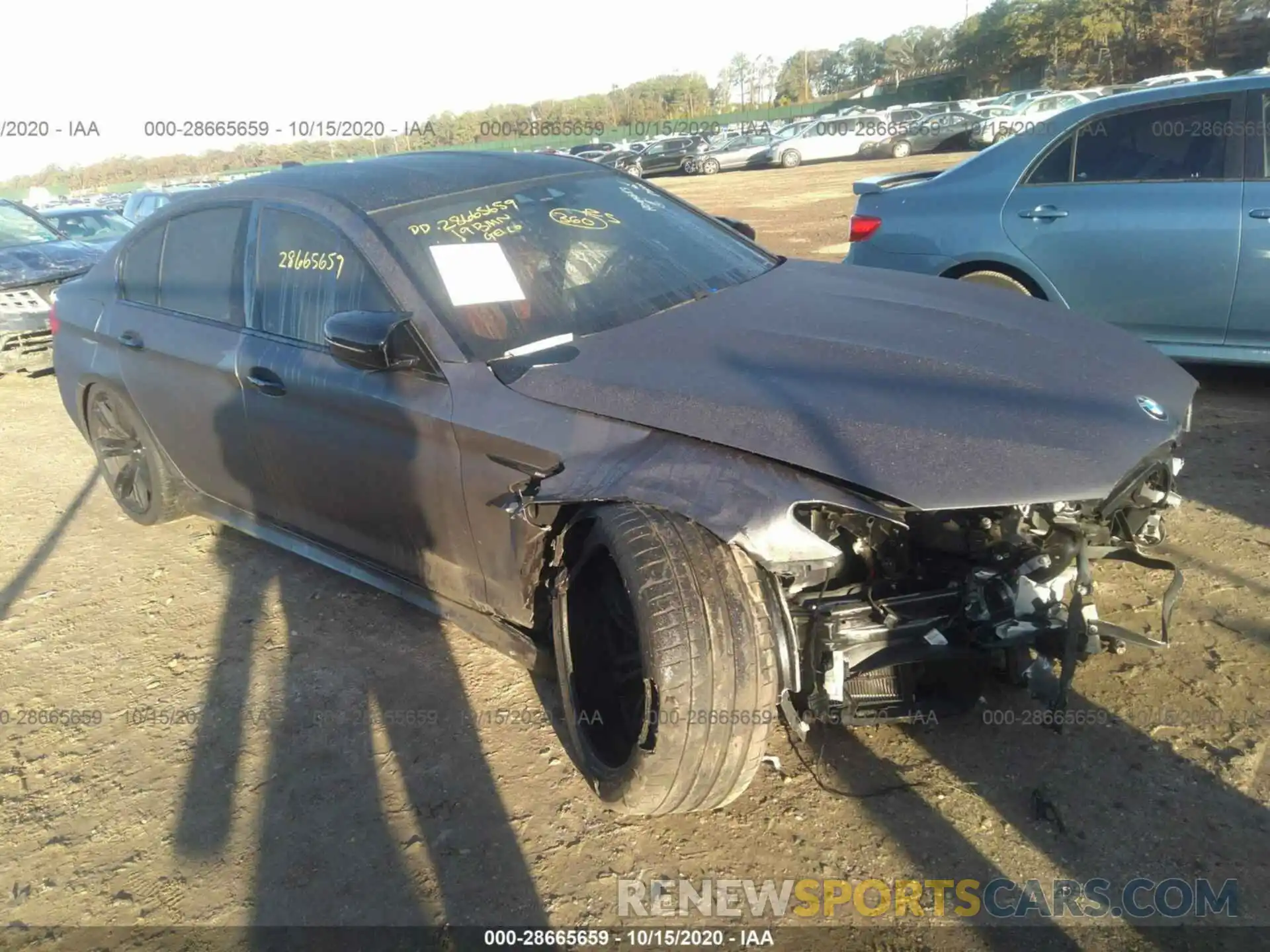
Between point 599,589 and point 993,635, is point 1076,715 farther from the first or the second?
point 599,589

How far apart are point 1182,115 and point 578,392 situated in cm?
388

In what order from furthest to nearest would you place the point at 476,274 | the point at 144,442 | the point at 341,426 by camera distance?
1. the point at 144,442
2. the point at 341,426
3. the point at 476,274

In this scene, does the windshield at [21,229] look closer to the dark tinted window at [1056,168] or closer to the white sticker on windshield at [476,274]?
the white sticker on windshield at [476,274]

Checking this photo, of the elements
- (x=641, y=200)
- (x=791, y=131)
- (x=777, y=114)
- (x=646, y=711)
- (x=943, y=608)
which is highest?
(x=777, y=114)

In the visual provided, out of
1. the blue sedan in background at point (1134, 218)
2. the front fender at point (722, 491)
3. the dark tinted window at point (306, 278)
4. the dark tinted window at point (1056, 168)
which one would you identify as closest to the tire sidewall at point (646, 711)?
the front fender at point (722, 491)

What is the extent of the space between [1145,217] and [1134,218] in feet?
0.16

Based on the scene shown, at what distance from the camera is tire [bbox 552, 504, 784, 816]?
2.16 meters

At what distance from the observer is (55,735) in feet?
10.4

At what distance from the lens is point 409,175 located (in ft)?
11.0

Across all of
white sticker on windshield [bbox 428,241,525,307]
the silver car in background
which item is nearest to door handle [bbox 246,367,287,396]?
white sticker on windshield [bbox 428,241,525,307]

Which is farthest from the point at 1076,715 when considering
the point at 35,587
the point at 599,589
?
the point at 35,587

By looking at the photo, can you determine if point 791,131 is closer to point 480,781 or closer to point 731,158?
point 731,158

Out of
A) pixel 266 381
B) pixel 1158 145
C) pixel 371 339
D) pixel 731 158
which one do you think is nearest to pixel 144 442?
pixel 266 381

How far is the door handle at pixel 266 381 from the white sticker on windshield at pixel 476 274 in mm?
775
